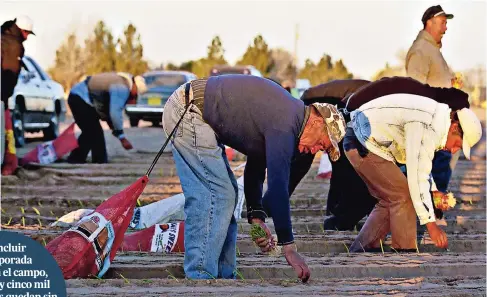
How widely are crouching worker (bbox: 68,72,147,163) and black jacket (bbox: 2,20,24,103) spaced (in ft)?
3.55

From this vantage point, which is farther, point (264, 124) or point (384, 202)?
point (384, 202)

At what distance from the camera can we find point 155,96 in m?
23.0

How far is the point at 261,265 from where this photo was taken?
6059mm

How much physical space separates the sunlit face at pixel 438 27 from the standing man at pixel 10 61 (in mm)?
4612

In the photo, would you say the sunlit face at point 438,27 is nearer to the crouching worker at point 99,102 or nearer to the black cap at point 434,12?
the black cap at point 434,12

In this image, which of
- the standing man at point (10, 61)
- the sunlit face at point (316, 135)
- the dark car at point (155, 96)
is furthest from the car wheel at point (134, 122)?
the sunlit face at point (316, 135)

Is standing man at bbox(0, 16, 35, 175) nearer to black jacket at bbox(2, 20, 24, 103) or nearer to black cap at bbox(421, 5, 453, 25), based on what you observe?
black jacket at bbox(2, 20, 24, 103)

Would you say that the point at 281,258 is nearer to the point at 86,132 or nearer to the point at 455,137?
the point at 455,137

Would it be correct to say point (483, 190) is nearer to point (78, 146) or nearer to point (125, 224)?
point (78, 146)

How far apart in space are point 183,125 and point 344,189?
2591 mm

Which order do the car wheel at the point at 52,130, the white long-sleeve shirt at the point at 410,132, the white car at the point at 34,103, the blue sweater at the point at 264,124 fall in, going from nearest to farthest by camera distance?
the blue sweater at the point at 264,124 < the white long-sleeve shirt at the point at 410,132 < the white car at the point at 34,103 < the car wheel at the point at 52,130

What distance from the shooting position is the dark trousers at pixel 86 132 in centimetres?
1149

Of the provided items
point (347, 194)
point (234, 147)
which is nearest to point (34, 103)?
point (347, 194)

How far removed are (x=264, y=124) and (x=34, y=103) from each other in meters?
11.0
